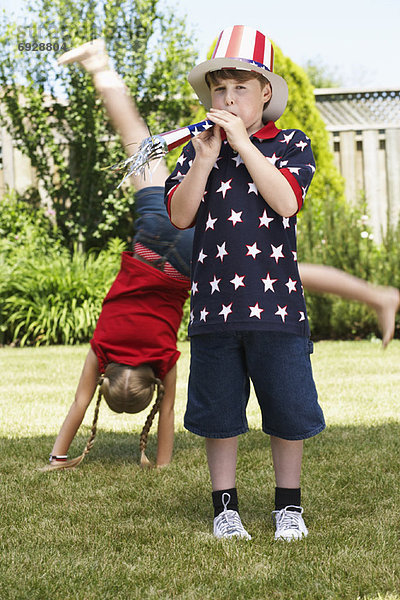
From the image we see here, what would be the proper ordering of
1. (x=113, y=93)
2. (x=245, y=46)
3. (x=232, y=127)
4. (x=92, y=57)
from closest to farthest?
1. (x=232, y=127)
2. (x=245, y=46)
3. (x=92, y=57)
4. (x=113, y=93)

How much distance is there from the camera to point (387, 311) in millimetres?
2342

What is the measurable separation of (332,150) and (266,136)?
25.2 ft

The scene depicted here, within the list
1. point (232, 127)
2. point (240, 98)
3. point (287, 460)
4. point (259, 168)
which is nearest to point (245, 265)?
point (259, 168)

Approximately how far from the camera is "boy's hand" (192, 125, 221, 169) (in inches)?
83.2

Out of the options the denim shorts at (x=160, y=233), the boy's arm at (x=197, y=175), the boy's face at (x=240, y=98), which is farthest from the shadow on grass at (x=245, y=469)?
the boy's face at (x=240, y=98)

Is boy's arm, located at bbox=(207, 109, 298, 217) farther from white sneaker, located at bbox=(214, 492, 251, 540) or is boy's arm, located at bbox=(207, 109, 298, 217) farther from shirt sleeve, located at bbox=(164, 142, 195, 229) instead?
white sneaker, located at bbox=(214, 492, 251, 540)

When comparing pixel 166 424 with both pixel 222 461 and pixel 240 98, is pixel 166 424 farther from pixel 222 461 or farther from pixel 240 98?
pixel 240 98

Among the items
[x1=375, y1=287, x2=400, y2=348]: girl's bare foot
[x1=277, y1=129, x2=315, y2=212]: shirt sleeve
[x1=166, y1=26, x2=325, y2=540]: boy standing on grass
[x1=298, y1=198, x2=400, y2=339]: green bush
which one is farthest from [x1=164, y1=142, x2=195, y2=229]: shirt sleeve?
[x1=298, y1=198, x2=400, y2=339]: green bush

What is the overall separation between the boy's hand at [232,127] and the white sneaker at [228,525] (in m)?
1.08

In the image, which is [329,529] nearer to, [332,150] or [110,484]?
[110,484]

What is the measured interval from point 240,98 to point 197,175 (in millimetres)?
276

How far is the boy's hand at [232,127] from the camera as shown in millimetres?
2062

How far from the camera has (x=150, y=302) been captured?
322 cm

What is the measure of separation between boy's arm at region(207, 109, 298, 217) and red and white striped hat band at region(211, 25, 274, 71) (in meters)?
0.19
